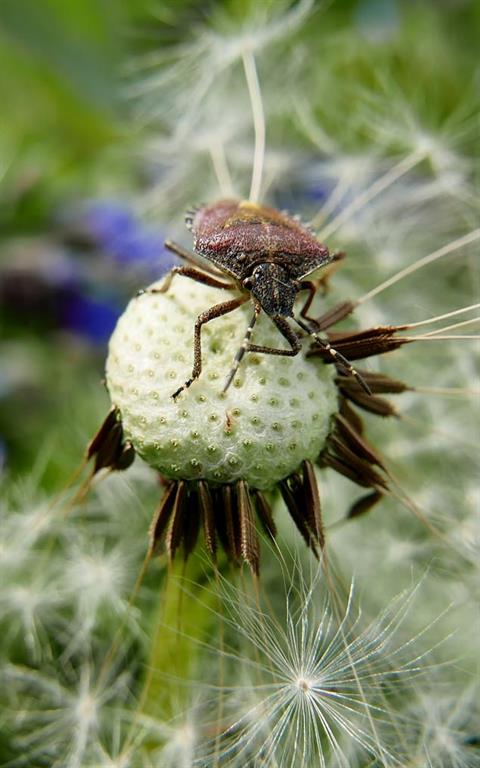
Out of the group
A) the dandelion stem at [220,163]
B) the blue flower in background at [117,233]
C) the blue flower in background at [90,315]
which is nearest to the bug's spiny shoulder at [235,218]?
the dandelion stem at [220,163]

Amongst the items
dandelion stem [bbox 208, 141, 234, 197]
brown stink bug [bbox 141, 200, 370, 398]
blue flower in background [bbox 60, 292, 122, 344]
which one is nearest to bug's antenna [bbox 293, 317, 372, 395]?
brown stink bug [bbox 141, 200, 370, 398]

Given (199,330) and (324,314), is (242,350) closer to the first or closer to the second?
(199,330)

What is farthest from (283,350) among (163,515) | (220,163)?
(220,163)

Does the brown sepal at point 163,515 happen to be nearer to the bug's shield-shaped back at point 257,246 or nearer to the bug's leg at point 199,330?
the bug's leg at point 199,330

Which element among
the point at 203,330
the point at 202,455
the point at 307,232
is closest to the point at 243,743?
the point at 202,455

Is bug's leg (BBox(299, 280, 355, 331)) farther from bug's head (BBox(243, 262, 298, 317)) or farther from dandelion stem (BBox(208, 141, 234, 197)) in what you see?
dandelion stem (BBox(208, 141, 234, 197))

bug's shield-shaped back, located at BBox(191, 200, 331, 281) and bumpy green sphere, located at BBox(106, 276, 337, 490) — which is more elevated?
bug's shield-shaped back, located at BBox(191, 200, 331, 281)
